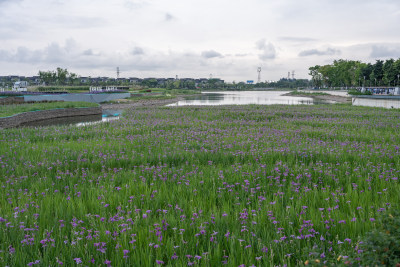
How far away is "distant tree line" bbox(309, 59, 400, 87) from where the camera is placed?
85750 millimetres

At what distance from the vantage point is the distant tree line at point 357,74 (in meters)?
85.8

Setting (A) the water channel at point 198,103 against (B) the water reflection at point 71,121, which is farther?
(A) the water channel at point 198,103

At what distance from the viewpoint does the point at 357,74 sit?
378 ft

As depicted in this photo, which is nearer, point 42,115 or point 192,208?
point 192,208

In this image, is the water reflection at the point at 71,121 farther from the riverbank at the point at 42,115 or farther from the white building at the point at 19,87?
the white building at the point at 19,87

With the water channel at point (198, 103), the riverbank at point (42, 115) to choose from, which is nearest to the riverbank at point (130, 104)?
the water channel at point (198, 103)

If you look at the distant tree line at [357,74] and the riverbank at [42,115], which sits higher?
the distant tree line at [357,74]

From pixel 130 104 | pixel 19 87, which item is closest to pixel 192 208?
pixel 130 104

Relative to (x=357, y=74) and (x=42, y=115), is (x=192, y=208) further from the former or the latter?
(x=357, y=74)

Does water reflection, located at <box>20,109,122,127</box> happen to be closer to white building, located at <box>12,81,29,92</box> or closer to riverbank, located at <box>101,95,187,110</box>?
riverbank, located at <box>101,95,187,110</box>

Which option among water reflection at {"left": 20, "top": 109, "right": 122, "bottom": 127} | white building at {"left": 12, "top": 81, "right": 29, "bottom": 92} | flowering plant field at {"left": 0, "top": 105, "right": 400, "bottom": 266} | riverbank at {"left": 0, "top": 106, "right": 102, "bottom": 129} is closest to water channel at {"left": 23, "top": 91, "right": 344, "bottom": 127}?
water reflection at {"left": 20, "top": 109, "right": 122, "bottom": 127}

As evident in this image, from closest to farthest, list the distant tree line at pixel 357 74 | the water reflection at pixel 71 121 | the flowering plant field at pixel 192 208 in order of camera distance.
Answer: the flowering plant field at pixel 192 208 < the water reflection at pixel 71 121 < the distant tree line at pixel 357 74

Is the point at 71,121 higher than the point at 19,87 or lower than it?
lower

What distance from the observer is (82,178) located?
297 inches
